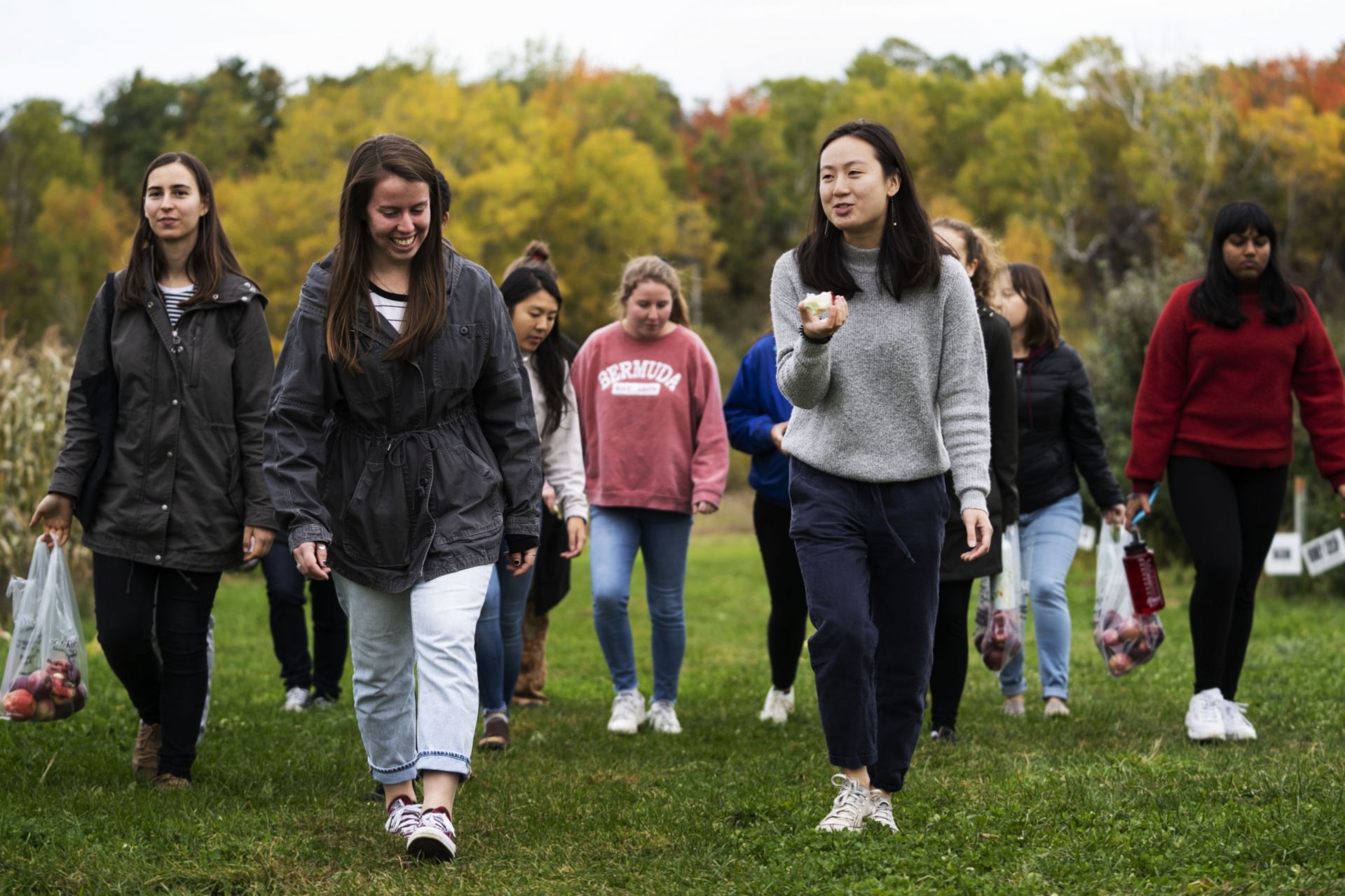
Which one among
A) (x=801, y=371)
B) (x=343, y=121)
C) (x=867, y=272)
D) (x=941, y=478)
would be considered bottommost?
(x=941, y=478)

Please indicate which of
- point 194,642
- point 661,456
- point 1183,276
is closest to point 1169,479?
point 661,456

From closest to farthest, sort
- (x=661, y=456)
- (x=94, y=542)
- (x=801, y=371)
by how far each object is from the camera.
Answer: (x=801, y=371) → (x=94, y=542) → (x=661, y=456)

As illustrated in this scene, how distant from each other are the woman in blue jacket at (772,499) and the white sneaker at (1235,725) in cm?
202

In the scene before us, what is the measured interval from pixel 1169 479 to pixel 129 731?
194 inches

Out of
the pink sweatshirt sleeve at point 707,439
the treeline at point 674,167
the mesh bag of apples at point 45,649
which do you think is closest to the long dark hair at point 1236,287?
the pink sweatshirt sleeve at point 707,439

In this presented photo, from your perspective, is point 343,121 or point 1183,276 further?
point 343,121

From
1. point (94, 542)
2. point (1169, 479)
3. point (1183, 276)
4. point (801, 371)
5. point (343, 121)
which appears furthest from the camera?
point (343, 121)

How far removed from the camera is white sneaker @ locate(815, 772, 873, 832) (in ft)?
14.4

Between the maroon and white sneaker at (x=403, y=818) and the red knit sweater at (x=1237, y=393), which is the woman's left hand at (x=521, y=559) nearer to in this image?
the maroon and white sneaker at (x=403, y=818)

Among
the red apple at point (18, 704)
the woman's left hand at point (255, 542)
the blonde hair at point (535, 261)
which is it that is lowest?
the red apple at point (18, 704)

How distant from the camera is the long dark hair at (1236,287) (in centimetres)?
640

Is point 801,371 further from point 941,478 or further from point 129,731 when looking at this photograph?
point 129,731

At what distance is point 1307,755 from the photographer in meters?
5.66

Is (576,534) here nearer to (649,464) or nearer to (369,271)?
(649,464)
